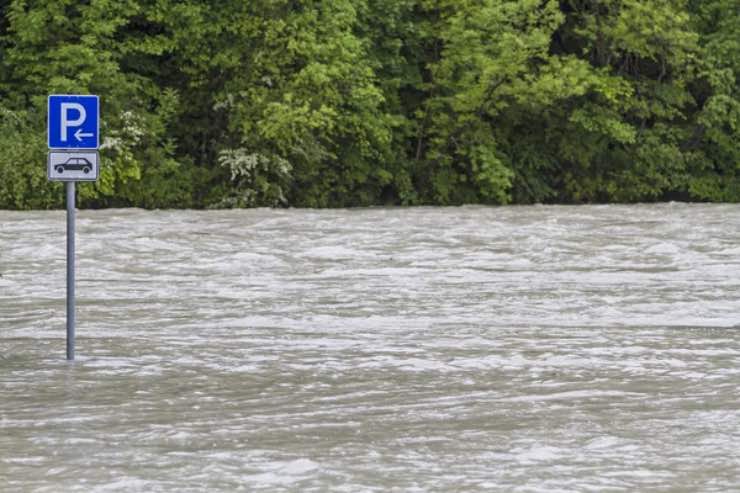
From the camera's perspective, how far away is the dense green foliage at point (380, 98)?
42438mm

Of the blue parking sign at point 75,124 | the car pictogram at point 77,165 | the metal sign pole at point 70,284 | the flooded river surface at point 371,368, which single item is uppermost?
the blue parking sign at point 75,124

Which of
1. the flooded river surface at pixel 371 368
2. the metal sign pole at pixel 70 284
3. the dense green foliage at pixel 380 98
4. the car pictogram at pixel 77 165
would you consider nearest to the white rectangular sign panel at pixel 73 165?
the car pictogram at pixel 77 165

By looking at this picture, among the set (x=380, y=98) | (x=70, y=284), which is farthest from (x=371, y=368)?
(x=380, y=98)

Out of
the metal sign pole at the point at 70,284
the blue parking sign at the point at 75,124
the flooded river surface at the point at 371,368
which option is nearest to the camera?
the flooded river surface at the point at 371,368

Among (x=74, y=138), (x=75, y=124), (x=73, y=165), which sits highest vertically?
(x=75, y=124)

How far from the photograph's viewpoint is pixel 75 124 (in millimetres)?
14617

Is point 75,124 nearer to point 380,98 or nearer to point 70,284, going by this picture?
point 70,284

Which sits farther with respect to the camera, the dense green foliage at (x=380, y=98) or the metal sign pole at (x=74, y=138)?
the dense green foliage at (x=380, y=98)

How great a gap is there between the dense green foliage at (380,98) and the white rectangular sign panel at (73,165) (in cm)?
2507

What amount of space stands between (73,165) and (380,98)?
3056 cm

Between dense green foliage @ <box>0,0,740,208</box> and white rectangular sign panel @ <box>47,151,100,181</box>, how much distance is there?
987 inches

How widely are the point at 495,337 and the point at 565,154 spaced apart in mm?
33007

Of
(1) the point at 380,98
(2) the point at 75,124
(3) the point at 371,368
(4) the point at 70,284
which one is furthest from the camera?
(1) the point at 380,98

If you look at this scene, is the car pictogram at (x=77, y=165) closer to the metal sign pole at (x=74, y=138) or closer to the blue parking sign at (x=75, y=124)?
the metal sign pole at (x=74, y=138)
